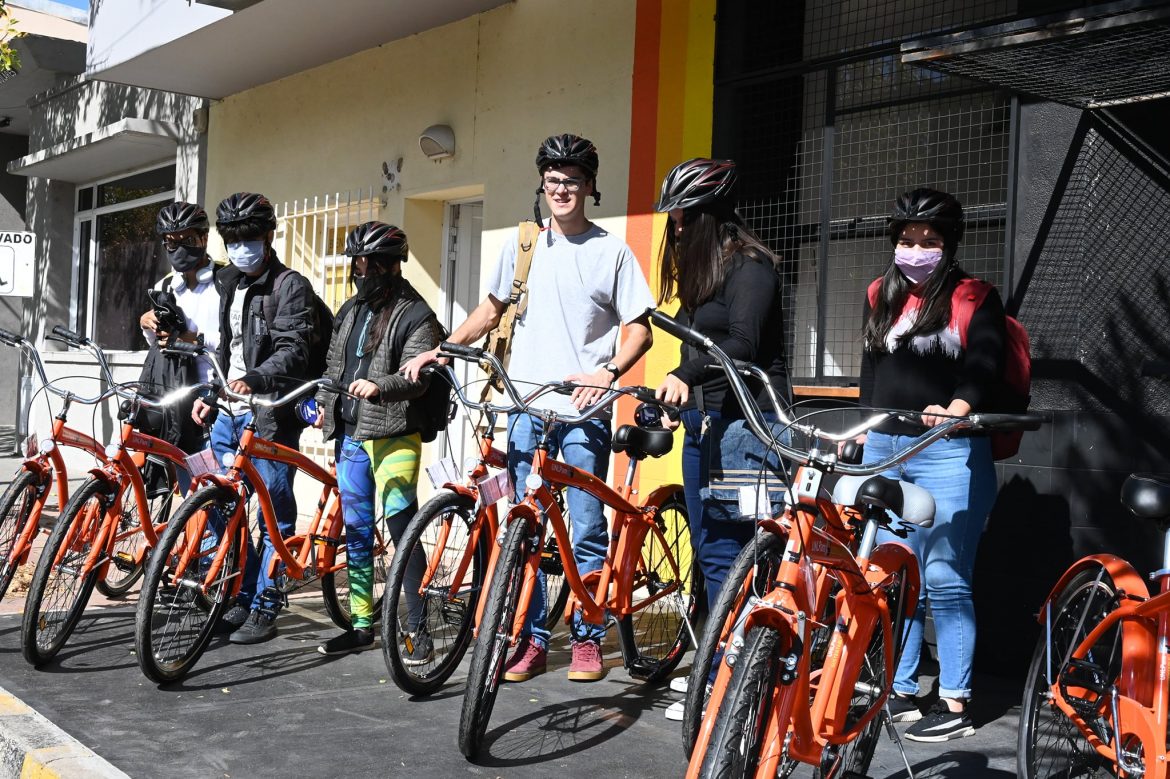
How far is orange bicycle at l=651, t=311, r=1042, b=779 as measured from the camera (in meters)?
2.93

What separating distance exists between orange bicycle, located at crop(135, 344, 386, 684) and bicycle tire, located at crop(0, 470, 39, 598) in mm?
767

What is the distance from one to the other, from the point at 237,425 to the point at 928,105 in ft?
12.6

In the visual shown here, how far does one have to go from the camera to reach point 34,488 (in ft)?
18.5

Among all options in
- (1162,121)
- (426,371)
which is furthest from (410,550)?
(1162,121)

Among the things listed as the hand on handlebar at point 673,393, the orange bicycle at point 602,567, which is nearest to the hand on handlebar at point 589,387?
the orange bicycle at point 602,567

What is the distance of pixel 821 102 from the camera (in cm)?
684

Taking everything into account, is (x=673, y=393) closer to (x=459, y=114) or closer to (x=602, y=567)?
(x=602, y=567)

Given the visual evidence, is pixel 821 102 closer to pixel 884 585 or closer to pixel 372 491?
pixel 372 491

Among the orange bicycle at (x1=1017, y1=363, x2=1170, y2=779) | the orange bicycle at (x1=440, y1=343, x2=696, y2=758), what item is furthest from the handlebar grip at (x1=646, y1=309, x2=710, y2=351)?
the orange bicycle at (x1=1017, y1=363, x2=1170, y2=779)

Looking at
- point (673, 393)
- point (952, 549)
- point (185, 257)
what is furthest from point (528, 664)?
point (185, 257)

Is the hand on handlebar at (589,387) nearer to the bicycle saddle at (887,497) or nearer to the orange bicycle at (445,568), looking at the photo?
the orange bicycle at (445,568)

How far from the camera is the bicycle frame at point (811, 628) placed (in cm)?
298

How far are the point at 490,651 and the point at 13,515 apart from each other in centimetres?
279

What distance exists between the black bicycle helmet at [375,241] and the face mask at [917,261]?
2.14 m
